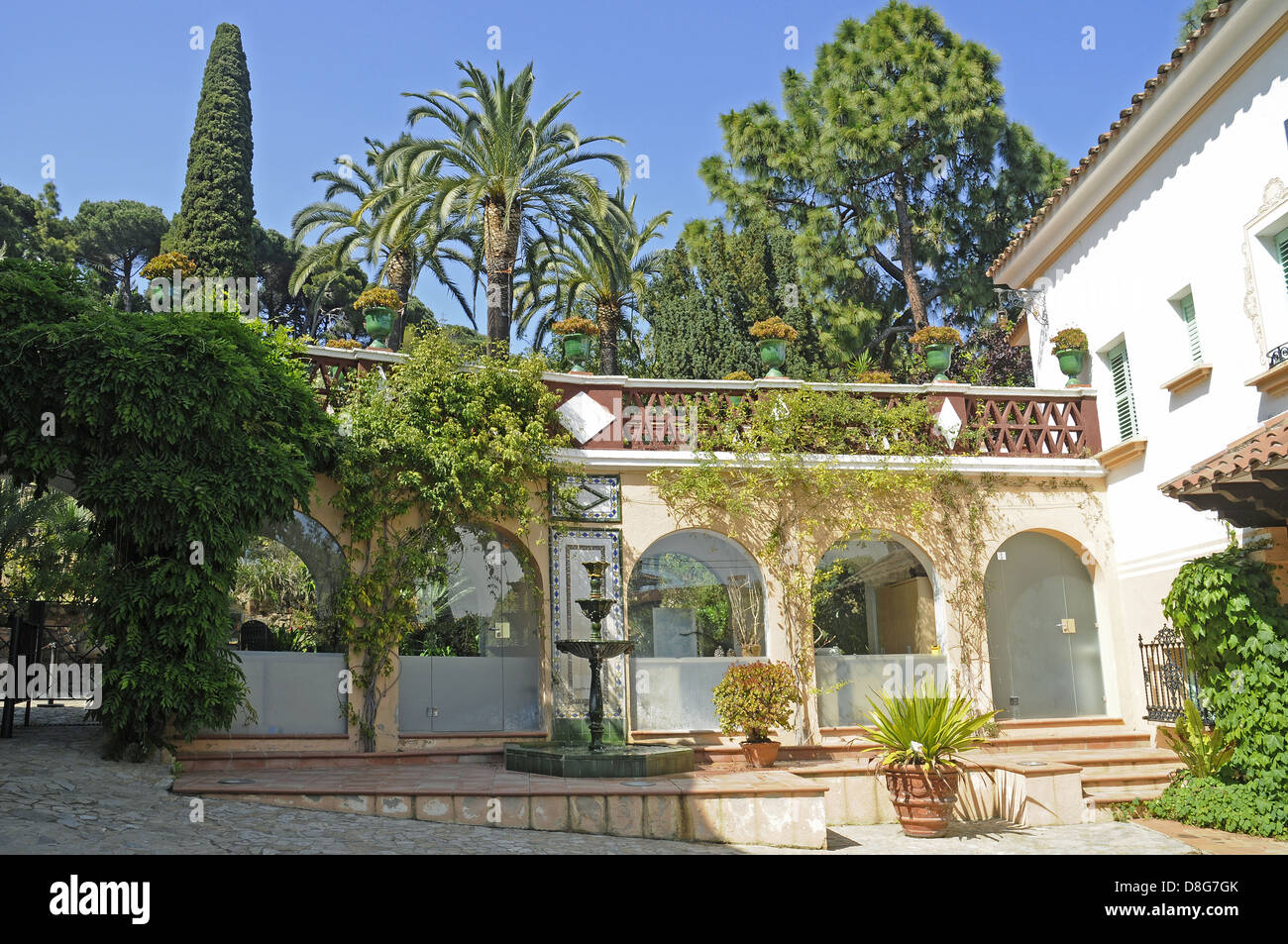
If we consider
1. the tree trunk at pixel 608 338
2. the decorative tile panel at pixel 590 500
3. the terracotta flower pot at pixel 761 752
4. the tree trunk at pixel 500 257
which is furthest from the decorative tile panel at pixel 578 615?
the tree trunk at pixel 608 338

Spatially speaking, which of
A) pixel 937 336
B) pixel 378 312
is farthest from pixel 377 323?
pixel 937 336

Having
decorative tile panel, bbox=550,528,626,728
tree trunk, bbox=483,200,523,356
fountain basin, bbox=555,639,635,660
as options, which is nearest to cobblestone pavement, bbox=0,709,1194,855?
fountain basin, bbox=555,639,635,660

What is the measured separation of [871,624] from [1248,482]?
557 centimetres

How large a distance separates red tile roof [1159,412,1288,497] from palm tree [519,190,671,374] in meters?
10.9

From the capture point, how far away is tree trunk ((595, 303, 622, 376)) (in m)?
24.4

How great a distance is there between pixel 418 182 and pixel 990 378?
13.3 metres

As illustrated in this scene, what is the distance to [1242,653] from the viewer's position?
33.4 feet

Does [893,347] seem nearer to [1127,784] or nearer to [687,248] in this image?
[687,248]

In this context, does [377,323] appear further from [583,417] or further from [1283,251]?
[1283,251]

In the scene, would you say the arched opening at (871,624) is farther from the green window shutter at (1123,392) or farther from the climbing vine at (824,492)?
the green window shutter at (1123,392)

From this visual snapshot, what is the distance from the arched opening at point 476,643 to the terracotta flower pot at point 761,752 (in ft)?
8.41

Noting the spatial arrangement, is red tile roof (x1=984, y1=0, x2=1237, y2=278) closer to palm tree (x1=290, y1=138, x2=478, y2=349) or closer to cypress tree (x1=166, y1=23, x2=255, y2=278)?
palm tree (x1=290, y1=138, x2=478, y2=349)

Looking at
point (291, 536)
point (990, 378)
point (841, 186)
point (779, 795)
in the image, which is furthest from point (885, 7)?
point (779, 795)

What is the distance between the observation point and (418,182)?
18.1 meters
